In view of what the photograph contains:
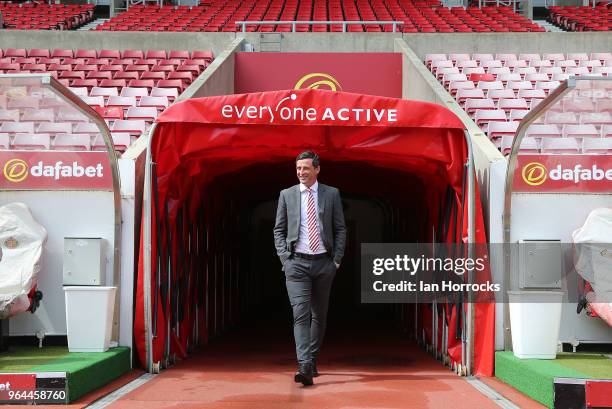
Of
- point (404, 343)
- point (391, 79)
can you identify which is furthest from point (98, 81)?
point (404, 343)

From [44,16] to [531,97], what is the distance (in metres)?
14.3

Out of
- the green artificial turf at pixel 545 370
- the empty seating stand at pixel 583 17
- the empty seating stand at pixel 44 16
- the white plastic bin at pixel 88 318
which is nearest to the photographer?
the green artificial turf at pixel 545 370

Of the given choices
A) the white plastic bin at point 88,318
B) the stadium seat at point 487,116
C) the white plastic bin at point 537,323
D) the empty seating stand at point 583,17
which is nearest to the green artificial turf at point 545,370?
the white plastic bin at point 537,323

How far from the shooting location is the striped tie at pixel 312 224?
6188 millimetres

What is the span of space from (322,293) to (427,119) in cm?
172

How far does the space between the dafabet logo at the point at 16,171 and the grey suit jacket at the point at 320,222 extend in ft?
7.71

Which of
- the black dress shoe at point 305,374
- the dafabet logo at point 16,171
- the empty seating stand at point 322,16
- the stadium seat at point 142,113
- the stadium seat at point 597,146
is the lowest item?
the black dress shoe at point 305,374

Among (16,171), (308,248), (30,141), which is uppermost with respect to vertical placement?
(30,141)

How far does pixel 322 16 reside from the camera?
850 inches

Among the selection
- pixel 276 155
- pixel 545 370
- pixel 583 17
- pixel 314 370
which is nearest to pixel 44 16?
pixel 583 17

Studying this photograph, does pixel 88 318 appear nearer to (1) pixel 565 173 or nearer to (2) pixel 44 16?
(1) pixel 565 173

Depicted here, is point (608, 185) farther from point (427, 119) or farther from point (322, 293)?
point (322, 293)

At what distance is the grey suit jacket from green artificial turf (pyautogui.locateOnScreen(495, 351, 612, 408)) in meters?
1.51

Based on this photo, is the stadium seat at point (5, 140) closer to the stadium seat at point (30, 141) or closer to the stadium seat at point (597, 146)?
the stadium seat at point (30, 141)
